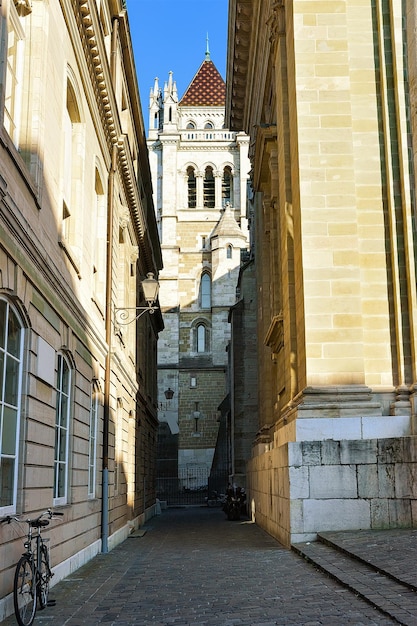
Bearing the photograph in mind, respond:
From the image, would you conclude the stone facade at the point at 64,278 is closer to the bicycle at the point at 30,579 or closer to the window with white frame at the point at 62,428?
the window with white frame at the point at 62,428

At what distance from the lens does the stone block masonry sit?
12.0 meters

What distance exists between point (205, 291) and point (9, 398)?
56202mm

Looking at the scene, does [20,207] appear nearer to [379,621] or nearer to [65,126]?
[65,126]

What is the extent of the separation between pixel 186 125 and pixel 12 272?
231 feet

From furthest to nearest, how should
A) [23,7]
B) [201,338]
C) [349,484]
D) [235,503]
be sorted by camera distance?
[201,338]
[235,503]
[349,484]
[23,7]

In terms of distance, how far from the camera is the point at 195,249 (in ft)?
217

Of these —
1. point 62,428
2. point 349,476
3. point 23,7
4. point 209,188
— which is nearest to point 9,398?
point 62,428

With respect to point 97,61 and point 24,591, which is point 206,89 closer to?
point 97,61

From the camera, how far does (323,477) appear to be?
12188mm

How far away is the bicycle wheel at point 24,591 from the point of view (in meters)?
6.80

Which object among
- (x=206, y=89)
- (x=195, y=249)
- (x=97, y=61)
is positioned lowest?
(x=97, y=61)

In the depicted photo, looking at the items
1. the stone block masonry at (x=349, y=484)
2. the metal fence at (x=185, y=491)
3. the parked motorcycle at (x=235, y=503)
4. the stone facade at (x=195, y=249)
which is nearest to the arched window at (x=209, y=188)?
the stone facade at (x=195, y=249)

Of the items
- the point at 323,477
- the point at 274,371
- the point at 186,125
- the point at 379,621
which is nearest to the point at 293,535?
the point at 323,477

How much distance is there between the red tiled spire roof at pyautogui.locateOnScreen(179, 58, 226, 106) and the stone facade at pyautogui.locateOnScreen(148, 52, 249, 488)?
290 millimetres
